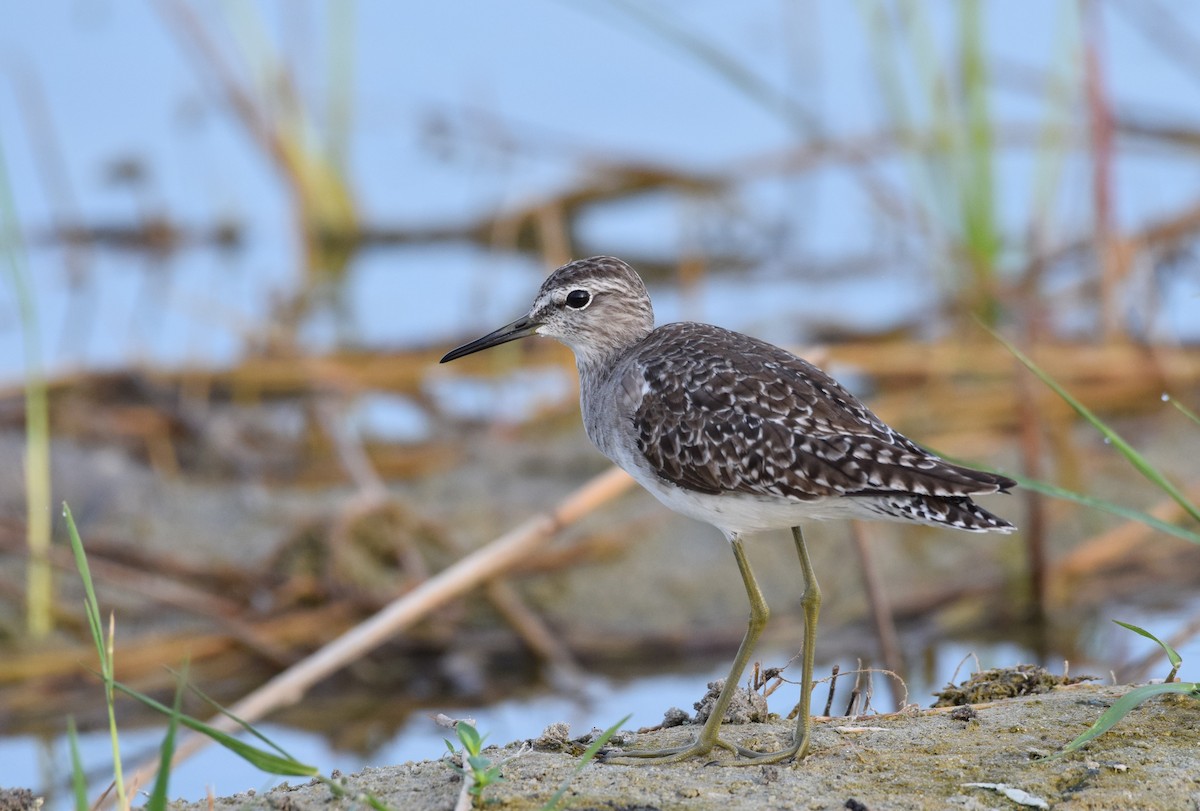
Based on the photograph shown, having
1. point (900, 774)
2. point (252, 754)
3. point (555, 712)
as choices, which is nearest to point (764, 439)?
point (900, 774)

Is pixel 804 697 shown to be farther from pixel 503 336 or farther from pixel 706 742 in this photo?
pixel 503 336

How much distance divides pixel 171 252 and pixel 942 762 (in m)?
9.86

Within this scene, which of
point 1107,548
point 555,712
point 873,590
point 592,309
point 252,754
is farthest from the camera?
point 1107,548

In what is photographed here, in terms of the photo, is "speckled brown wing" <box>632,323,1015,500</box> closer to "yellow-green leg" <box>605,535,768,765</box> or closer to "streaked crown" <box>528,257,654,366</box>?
"yellow-green leg" <box>605,535,768,765</box>

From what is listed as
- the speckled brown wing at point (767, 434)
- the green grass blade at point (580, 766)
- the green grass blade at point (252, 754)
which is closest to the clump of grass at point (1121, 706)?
the speckled brown wing at point (767, 434)

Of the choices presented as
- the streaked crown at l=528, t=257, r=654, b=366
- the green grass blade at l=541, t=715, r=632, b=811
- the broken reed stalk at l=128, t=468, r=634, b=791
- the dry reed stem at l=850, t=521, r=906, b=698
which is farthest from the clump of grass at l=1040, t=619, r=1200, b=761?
the broken reed stalk at l=128, t=468, r=634, b=791

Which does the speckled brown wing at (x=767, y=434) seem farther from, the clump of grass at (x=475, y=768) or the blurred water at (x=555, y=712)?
the blurred water at (x=555, y=712)

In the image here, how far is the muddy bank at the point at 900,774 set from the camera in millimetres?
4086

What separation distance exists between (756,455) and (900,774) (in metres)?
1.06

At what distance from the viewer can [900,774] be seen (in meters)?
4.27

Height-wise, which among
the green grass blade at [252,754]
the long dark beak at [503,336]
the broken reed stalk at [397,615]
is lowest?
the green grass blade at [252,754]

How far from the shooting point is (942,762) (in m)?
4.34

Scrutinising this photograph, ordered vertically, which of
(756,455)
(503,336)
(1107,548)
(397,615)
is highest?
(503,336)

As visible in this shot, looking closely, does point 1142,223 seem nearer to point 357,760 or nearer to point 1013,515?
point 1013,515
